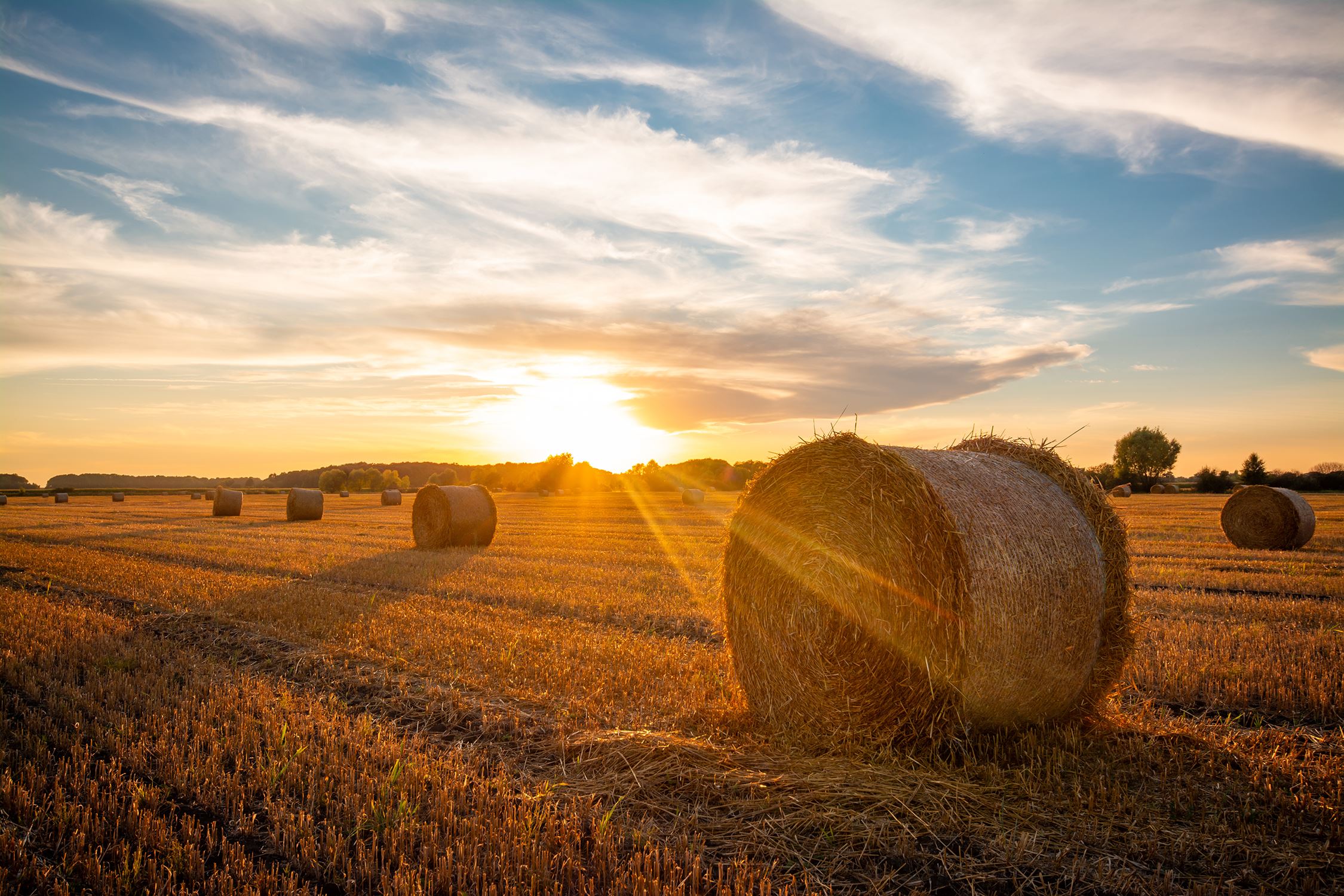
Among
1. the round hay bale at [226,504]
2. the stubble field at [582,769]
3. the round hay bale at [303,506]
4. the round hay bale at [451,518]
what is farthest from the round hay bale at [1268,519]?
the round hay bale at [226,504]

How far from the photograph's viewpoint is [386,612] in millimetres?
9297

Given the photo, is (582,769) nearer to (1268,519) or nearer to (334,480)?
(1268,519)

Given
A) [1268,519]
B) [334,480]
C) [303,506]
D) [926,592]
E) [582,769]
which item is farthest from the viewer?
[334,480]

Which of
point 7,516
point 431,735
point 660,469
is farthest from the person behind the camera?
point 660,469

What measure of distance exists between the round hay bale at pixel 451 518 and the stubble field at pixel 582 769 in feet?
26.2

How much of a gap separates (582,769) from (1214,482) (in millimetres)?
57612

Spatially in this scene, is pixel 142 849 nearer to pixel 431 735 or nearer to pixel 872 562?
pixel 431 735

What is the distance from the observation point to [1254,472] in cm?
5016

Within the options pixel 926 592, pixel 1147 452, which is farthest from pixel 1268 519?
pixel 1147 452

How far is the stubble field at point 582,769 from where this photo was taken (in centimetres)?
359

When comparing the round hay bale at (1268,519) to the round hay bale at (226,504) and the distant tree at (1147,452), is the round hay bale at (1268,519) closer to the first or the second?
the round hay bale at (226,504)

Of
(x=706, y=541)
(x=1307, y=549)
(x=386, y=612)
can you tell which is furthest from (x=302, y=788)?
(x=1307, y=549)

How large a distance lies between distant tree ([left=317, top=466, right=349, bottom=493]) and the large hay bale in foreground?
80906 millimetres

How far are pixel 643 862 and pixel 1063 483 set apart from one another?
4.54 metres
